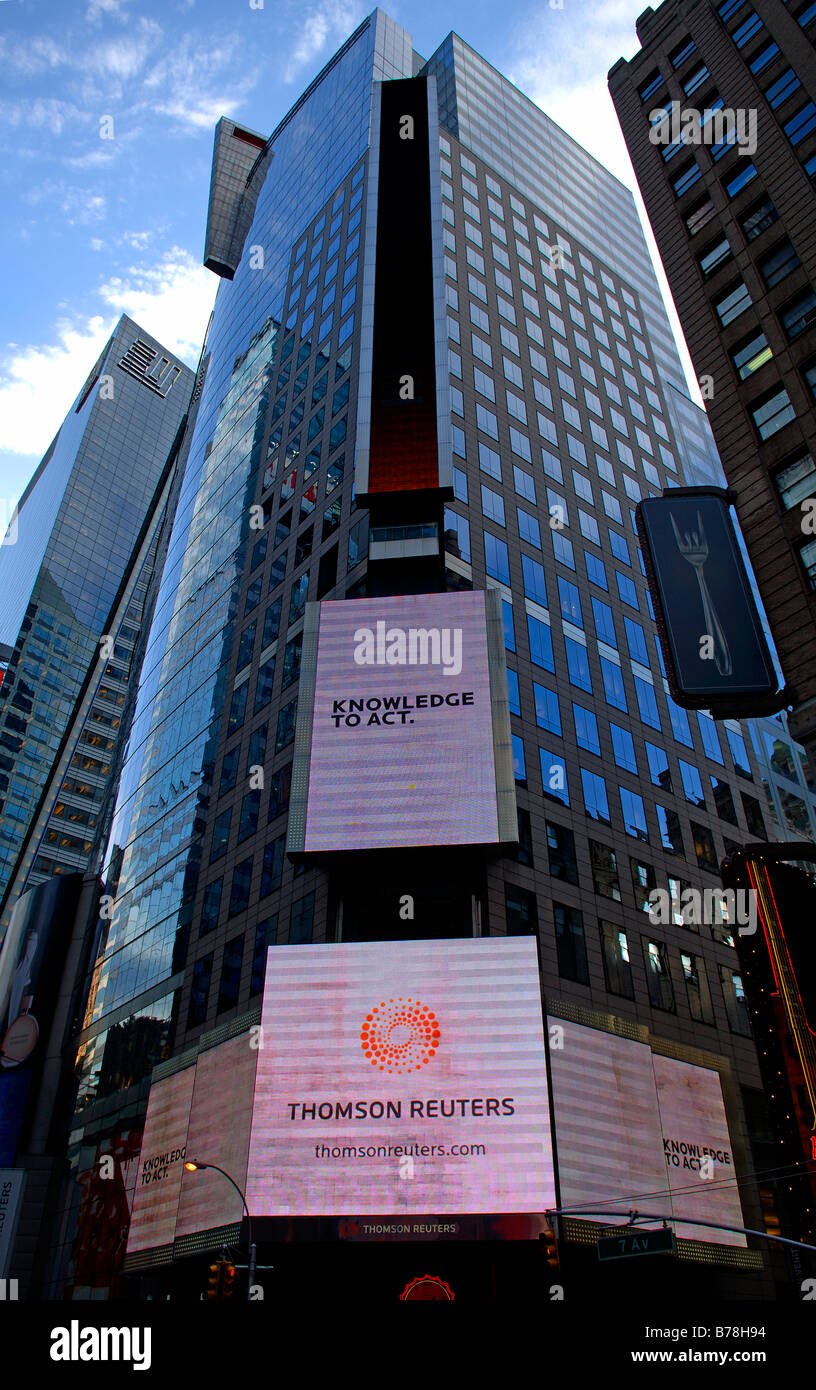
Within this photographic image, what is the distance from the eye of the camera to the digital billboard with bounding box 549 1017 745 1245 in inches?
1519

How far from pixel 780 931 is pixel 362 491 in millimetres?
30489

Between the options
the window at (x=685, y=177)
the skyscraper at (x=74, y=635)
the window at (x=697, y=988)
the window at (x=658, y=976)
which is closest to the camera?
the window at (x=685, y=177)

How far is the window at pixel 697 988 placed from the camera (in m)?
49.2

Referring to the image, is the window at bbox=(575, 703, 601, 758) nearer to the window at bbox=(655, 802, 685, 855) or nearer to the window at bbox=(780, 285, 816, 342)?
the window at bbox=(655, 802, 685, 855)

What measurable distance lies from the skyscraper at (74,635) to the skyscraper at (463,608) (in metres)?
64.1

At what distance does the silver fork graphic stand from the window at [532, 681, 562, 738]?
25.3 meters

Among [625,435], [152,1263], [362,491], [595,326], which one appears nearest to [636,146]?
[362,491]

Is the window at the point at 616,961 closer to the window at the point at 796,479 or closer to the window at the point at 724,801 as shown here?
the window at the point at 724,801

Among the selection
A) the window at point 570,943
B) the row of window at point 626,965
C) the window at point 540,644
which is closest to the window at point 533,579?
the window at point 540,644

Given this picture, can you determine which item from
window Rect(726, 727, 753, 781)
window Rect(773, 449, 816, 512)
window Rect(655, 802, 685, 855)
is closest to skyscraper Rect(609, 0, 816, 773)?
window Rect(773, 449, 816, 512)

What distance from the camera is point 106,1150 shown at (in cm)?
5666

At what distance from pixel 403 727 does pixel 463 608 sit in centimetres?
749

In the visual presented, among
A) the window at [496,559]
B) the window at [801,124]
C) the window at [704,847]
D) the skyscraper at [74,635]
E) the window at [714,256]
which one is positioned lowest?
the window at [704,847]
